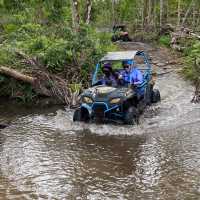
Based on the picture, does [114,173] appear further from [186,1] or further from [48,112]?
[186,1]

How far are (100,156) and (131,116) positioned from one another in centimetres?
227

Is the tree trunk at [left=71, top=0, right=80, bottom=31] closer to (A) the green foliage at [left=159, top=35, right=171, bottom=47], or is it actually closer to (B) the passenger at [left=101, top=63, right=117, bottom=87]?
(B) the passenger at [left=101, top=63, right=117, bottom=87]

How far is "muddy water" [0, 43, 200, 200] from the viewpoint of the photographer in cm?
768

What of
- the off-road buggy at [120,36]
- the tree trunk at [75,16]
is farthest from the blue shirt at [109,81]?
the off-road buggy at [120,36]

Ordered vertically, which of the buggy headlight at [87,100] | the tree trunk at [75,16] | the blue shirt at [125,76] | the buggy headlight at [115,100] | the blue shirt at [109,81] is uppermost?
the tree trunk at [75,16]

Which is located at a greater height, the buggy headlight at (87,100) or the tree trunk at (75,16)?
the tree trunk at (75,16)

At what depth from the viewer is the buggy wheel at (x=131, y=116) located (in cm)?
1152

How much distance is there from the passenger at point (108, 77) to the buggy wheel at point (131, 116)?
100 centimetres

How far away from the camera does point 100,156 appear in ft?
31.4

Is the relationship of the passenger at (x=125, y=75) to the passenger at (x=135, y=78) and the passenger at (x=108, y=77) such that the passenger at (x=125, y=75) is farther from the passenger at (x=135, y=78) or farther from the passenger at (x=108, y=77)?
the passenger at (x=108, y=77)

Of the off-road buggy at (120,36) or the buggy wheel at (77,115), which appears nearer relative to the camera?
the buggy wheel at (77,115)

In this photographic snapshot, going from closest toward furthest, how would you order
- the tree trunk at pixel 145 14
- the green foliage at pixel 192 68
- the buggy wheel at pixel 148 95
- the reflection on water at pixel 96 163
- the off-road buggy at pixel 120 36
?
the reflection on water at pixel 96 163
the buggy wheel at pixel 148 95
the green foliage at pixel 192 68
the off-road buggy at pixel 120 36
the tree trunk at pixel 145 14

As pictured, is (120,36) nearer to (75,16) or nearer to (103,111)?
(75,16)

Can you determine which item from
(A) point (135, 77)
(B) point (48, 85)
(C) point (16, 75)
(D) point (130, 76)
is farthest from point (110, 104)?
(C) point (16, 75)
